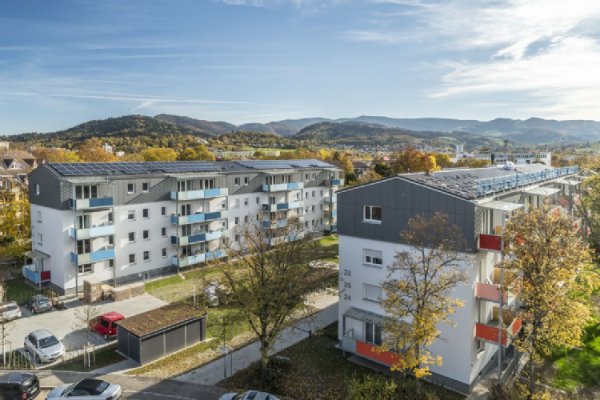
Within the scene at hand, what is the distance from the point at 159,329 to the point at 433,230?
16.5 metres

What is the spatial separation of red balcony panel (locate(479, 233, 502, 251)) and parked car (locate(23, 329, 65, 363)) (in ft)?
78.6

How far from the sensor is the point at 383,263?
22.4 m

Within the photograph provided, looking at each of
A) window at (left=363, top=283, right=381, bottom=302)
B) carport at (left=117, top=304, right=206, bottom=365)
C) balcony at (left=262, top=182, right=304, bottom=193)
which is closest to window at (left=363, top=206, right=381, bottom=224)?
window at (left=363, top=283, right=381, bottom=302)

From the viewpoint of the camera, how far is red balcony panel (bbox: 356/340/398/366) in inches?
832

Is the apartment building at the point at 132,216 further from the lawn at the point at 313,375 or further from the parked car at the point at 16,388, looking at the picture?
the parked car at the point at 16,388

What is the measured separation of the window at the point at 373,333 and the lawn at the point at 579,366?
918 cm

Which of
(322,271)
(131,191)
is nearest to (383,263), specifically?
(322,271)

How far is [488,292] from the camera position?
65.2 ft

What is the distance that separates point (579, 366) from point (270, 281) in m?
18.3

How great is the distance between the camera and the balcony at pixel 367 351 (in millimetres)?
21252

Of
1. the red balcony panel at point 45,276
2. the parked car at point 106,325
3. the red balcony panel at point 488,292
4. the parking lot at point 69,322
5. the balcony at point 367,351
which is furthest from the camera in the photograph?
the red balcony panel at point 45,276

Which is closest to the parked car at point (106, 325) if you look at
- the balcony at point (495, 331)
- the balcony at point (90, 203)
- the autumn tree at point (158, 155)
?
the balcony at point (90, 203)

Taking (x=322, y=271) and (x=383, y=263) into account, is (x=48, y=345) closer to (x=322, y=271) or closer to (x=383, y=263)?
(x=322, y=271)

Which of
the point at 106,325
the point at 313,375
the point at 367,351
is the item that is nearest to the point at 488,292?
the point at 367,351
